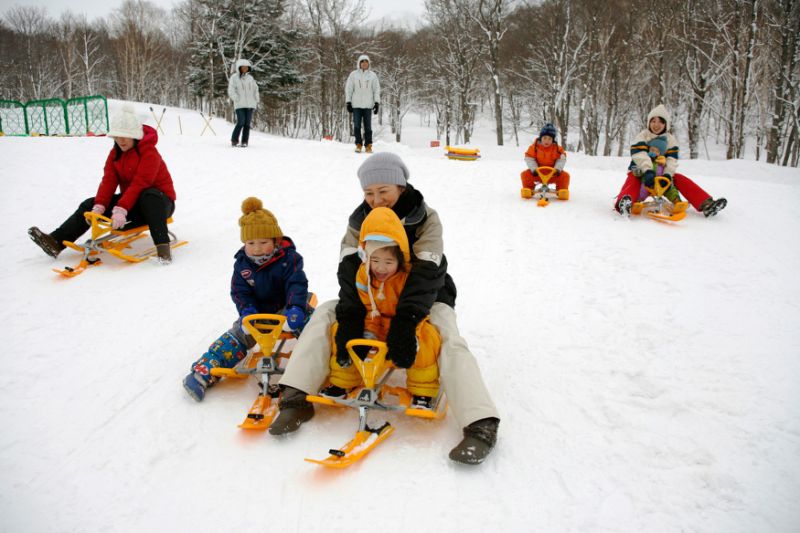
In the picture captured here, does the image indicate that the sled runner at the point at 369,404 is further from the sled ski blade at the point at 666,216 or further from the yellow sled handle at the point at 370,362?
the sled ski blade at the point at 666,216

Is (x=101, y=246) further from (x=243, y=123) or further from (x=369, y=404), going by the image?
(x=243, y=123)

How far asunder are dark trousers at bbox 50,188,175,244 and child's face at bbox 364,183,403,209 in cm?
291

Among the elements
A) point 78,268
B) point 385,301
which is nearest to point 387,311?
point 385,301

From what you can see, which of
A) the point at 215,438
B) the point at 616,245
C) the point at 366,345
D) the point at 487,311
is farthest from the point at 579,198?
the point at 215,438

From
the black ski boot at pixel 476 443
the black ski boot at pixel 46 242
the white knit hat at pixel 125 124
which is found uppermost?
the white knit hat at pixel 125 124

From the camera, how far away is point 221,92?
74.5ft

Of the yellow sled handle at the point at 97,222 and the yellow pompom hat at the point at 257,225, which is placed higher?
the yellow pompom hat at the point at 257,225

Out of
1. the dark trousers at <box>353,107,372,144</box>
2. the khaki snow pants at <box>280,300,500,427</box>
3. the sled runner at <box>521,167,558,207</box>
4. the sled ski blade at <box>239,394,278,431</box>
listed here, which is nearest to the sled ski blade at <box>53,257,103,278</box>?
the sled ski blade at <box>239,394,278,431</box>

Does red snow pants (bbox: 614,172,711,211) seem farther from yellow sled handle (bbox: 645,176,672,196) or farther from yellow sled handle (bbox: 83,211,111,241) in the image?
yellow sled handle (bbox: 83,211,111,241)

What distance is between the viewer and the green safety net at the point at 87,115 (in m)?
15.5

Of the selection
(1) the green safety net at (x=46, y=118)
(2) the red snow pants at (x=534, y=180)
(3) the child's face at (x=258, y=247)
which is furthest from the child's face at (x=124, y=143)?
(1) the green safety net at (x=46, y=118)

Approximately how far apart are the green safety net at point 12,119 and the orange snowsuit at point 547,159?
1750 cm

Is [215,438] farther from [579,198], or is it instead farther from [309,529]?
[579,198]

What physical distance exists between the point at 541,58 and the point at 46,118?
882 inches
